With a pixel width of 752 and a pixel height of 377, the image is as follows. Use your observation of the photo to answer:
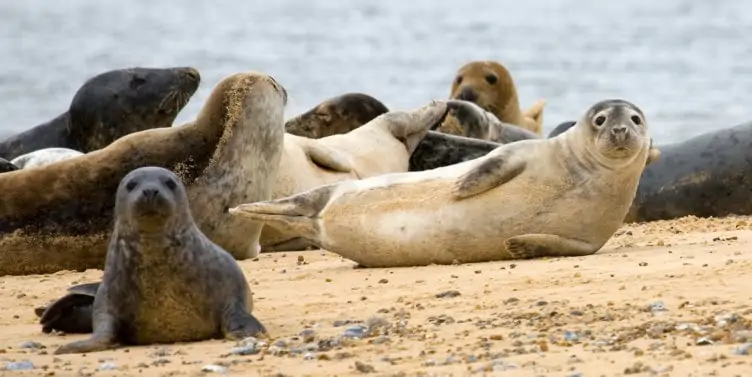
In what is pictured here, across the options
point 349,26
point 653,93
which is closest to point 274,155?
point 653,93

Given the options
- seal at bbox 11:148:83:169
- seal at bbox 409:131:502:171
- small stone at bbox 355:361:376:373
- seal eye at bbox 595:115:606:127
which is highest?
seal at bbox 11:148:83:169

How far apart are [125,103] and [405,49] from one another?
27138 millimetres

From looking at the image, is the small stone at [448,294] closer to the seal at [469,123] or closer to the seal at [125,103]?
the seal at [469,123]

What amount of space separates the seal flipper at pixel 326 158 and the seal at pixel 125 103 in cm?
230

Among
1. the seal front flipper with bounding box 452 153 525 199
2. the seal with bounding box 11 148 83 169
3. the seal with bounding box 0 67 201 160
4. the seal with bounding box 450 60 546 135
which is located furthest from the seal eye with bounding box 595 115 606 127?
the seal with bounding box 450 60 546 135

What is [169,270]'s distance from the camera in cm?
613

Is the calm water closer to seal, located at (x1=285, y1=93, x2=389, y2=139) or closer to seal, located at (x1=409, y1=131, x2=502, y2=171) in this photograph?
seal, located at (x1=285, y1=93, x2=389, y2=139)

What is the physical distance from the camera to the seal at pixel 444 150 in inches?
414

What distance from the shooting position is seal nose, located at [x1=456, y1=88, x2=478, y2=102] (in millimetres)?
14938

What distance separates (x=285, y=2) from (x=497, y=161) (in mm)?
55358

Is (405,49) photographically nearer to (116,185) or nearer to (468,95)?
(468,95)

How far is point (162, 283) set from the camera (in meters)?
6.12

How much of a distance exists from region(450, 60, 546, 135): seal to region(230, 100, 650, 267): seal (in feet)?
22.3

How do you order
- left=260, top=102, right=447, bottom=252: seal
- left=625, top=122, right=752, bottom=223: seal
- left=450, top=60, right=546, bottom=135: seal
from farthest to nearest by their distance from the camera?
1. left=450, top=60, right=546, bottom=135: seal
2. left=625, top=122, right=752, bottom=223: seal
3. left=260, top=102, right=447, bottom=252: seal
